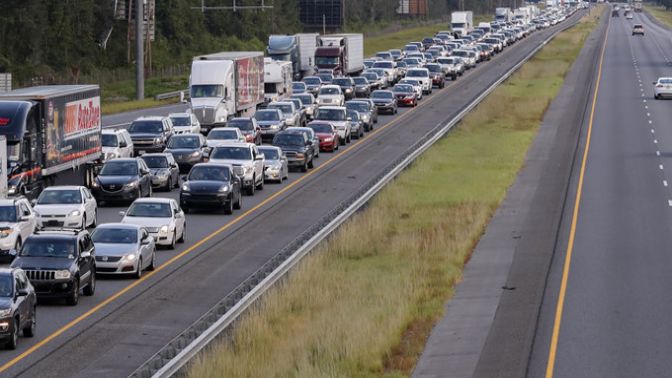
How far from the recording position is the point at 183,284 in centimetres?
3378

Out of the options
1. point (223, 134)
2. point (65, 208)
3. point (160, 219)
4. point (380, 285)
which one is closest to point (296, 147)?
point (223, 134)

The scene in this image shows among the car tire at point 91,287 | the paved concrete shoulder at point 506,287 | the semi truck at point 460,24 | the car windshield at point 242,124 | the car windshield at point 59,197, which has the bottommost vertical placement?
the paved concrete shoulder at point 506,287

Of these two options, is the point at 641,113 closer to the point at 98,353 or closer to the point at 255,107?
the point at 255,107

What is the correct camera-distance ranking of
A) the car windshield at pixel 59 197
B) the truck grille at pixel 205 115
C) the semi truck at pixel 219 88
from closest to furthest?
1. the car windshield at pixel 59 197
2. the truck grille at pixel 205 115
3. the semi truck at pixel 219 88

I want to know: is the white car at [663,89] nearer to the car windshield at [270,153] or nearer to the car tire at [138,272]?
the car windshield at [270,153]

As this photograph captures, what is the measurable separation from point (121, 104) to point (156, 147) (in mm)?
32173

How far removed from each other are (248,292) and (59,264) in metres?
3.85

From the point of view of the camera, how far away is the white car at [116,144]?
178ft

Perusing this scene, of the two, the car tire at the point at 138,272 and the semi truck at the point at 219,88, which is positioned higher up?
the semi truck at the point at 219,88

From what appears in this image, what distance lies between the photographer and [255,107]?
7456cm

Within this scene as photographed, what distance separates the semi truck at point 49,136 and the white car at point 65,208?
166cm

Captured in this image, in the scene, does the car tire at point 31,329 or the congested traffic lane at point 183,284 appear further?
the car tire at point 31,329

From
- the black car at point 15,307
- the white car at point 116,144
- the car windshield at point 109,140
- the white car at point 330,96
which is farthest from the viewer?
the white car at point 330,96

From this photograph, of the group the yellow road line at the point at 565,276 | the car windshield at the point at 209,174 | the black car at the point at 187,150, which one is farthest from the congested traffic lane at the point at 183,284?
the yellow road line at the point at 565,276
